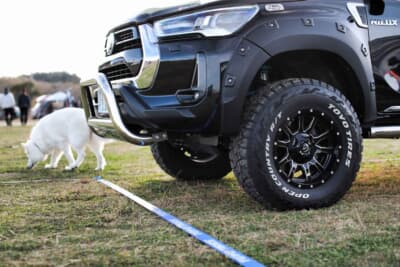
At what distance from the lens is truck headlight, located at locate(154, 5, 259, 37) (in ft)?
12.2

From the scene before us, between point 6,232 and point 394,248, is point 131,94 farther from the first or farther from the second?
point 394,248

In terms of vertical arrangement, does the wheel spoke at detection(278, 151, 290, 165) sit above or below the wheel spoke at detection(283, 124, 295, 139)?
below

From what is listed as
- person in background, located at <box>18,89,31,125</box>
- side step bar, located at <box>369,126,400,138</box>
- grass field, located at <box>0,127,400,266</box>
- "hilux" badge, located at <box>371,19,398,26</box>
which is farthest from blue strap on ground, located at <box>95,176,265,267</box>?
person in background, located at <box>18,89,31,125</box>

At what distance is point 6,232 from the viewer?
3.48 metres

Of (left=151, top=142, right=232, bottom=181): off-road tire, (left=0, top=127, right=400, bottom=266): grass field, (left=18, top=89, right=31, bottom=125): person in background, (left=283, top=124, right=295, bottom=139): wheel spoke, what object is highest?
(left=283, top=124, right=295, bottom=139): wheel spoke

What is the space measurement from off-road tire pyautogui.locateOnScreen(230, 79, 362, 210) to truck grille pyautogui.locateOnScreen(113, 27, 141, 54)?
0.90 metres

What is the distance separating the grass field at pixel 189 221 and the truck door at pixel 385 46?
0.83 m

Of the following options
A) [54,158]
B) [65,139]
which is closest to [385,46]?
[65,139]

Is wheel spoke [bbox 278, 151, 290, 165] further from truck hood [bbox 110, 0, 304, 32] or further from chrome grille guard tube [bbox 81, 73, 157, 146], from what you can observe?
truck hood [bbox 110, 0, 304, 32]

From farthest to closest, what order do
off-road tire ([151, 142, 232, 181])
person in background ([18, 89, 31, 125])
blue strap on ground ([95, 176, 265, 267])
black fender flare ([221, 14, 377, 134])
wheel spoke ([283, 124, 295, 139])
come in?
person in background ([18, 89, 31, 125]) → off-road tire ([151, 142, 232, 181]) → wheel spoke ([283, 124, 295, 139]) → black fender flare ([221, 14, 377, 134]) → blue strap on ground ([95, 176, 265, 267])

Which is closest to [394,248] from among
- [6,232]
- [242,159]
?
[242,159]

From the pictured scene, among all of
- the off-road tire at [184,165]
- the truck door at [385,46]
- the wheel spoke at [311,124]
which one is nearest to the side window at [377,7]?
the truck door at [385,46]

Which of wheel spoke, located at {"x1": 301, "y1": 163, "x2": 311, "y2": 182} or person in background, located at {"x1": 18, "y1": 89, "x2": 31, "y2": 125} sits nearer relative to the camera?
wheel spoke, located at {"x1": 301, "y1": 163, "x2": 311, "y2": 182}

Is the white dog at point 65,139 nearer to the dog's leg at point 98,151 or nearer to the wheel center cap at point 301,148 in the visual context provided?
the dog's leg at point 98,151
